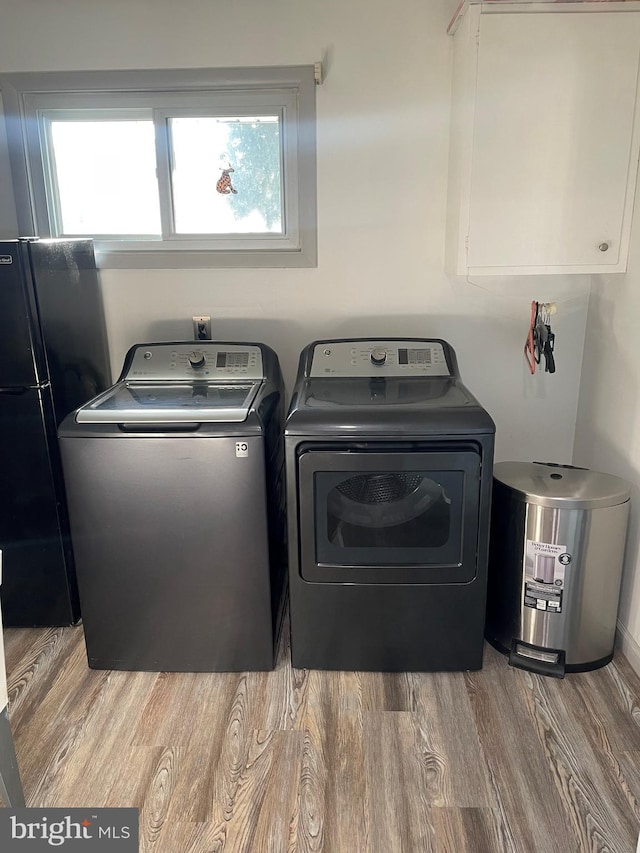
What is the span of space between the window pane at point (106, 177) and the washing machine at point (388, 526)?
3.73 feet

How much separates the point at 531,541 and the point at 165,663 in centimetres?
124

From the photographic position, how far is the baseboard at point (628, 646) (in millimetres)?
2057

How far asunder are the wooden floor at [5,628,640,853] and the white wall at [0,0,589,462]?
1158 mm

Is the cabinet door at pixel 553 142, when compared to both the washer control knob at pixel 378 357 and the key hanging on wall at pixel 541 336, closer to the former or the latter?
the key hanging on wall at pixel 541 336

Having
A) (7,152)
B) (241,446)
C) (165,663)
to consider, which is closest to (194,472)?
(241,446)

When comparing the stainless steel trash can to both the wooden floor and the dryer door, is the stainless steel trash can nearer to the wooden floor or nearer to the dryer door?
A: the wooden floor

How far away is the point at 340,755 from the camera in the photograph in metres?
1.73

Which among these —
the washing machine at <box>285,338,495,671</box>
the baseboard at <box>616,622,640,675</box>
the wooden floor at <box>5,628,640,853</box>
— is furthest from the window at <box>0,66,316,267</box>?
the baseboard at <box>616,622,640,675</box>

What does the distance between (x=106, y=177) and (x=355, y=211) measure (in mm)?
1039

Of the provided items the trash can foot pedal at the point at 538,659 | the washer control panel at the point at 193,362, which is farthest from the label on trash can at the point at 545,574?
the washer control panel at the point at 193,362

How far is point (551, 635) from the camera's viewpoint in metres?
2.04

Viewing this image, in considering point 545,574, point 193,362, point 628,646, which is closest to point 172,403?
point 193,362

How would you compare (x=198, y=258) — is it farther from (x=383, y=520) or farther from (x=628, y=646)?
(x=628, y=646)

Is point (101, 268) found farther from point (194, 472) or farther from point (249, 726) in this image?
point (249, 726)
